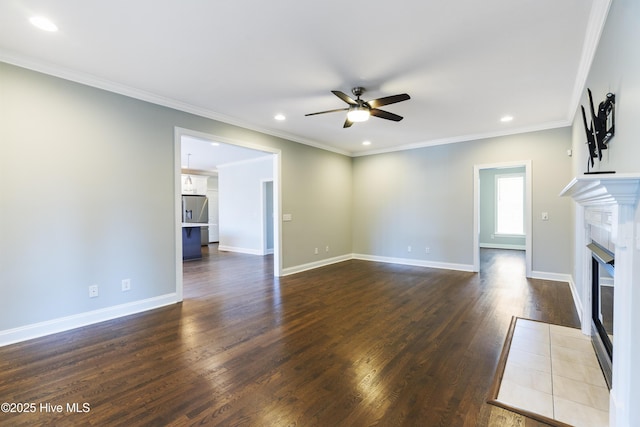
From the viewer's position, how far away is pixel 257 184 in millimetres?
8445

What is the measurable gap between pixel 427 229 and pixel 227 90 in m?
4.77

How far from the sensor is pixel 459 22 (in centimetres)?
Answer: 227

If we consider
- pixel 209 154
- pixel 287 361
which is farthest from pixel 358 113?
pixel 209 154

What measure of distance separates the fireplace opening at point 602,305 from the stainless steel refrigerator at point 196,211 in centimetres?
911

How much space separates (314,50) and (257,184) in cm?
606

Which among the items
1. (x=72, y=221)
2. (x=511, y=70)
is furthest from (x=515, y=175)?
(x=72, y=221)

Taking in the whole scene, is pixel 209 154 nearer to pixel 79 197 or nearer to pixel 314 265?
pixel 314 265

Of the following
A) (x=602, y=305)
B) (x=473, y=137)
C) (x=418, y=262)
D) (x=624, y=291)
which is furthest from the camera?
(x=418, y=262)

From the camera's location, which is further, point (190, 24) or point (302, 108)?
point (302, 108)

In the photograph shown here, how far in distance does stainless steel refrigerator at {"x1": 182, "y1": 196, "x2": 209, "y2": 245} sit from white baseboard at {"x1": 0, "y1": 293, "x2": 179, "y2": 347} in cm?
576

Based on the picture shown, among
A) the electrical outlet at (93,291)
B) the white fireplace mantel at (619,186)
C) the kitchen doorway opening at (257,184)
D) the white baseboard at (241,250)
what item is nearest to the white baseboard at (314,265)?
the kitchen doorway opening at (257,184)

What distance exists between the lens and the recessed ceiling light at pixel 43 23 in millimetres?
2233

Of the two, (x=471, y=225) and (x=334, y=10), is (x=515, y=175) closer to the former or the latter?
(x=471, y=225)

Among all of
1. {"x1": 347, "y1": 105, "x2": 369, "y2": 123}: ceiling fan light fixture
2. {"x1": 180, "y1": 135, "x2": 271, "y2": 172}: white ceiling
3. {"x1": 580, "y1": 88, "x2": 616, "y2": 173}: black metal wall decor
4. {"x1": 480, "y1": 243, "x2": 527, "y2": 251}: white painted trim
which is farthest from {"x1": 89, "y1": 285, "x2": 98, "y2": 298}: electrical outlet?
{"x1": 480, "y1": 243, "x2": 527, "y2": 251}: white painted trim
